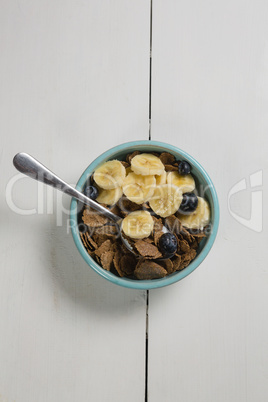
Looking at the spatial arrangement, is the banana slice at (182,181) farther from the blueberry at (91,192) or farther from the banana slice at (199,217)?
the blueberry at (91,192)

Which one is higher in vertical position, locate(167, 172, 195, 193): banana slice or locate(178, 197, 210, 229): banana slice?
locate(167, 172, 195, 193): banana slice

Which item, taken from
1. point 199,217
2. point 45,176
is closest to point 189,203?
point 199,217

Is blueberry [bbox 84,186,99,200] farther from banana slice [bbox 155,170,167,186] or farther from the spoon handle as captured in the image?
banana slice [bbox 155,170,167,186]

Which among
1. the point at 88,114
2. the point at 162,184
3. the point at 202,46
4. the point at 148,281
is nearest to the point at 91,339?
the point at 148,281

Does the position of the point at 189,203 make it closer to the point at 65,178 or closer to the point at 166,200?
the point at 166,200

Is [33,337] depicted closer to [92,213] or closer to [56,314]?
[56,314]

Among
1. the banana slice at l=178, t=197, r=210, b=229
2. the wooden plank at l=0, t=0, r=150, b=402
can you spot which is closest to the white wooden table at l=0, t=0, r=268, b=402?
the wooden plank at l=0, t=0, r=150, b=402

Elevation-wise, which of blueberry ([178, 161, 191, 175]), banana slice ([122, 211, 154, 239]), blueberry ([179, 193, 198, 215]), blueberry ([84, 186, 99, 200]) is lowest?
banana slice ([122, 211, 154, 239])
